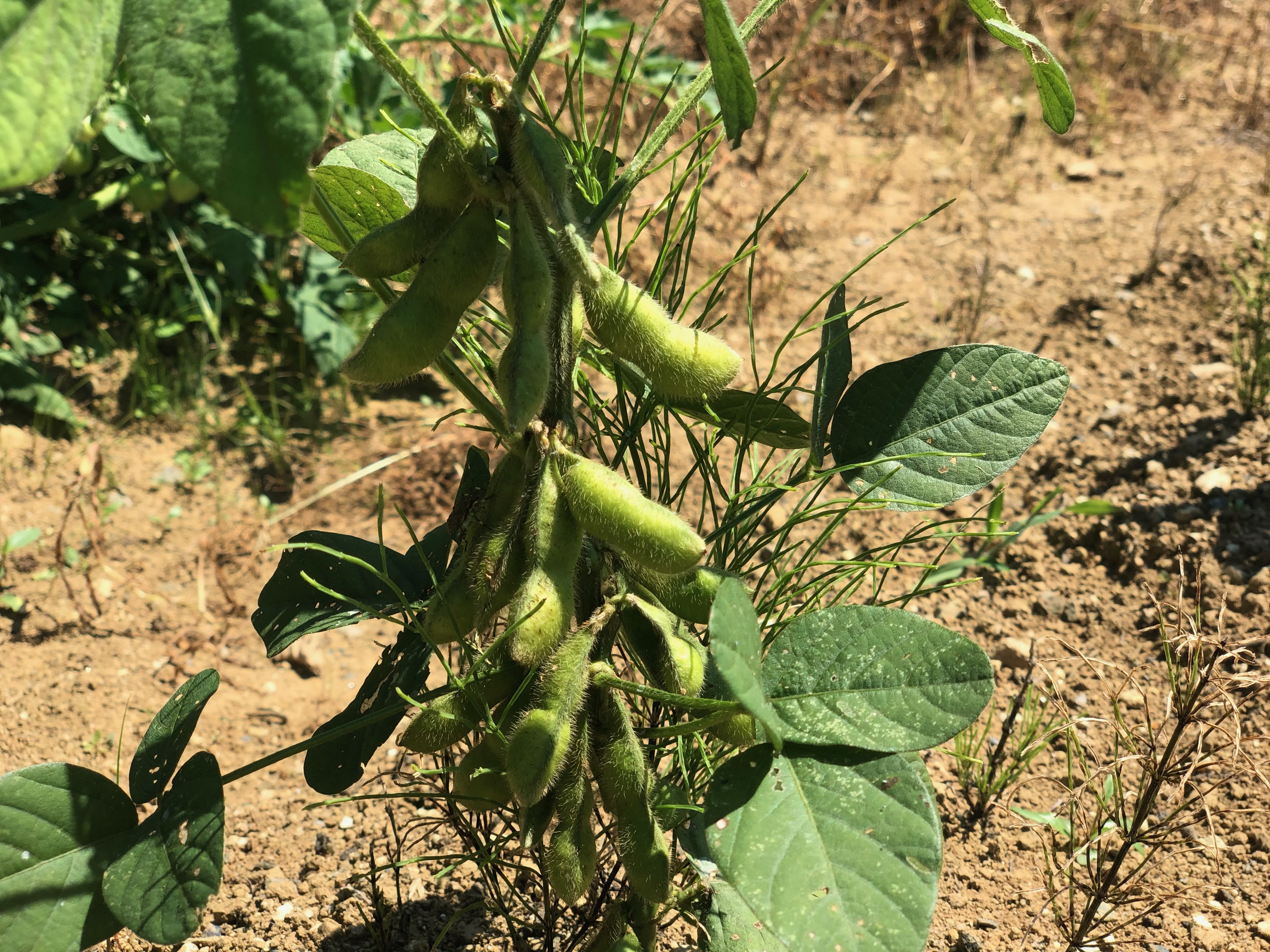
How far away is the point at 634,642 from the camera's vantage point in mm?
1202

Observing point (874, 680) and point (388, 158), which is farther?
point (388, 158)

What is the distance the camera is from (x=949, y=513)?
96.7 inches

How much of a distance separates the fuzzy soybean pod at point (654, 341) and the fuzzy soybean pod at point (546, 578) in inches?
5.9

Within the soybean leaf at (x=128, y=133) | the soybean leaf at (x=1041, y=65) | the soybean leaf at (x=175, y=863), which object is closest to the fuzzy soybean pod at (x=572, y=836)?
the soybean leaf at (x=175, y=863)

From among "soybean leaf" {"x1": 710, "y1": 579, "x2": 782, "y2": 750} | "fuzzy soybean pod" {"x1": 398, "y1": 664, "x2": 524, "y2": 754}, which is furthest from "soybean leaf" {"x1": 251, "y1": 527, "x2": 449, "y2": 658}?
"soybean leaf" {"x1": 710, "y1": 579, "x2": 782, "y2": 750}

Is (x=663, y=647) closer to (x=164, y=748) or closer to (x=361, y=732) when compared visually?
(x=361, y=732)

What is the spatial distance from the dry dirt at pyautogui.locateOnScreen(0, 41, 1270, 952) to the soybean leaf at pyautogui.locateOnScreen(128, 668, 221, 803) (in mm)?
351

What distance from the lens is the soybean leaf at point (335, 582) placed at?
1.38 metres

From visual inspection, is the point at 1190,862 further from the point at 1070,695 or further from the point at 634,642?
the point at 634,642

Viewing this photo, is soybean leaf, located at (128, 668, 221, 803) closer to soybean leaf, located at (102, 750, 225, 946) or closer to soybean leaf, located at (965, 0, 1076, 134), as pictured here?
soybean leaf, located at (102, 750, 225, 946)

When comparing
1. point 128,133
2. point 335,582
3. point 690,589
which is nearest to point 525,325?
point 690,589

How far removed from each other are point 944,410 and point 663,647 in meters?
0.48

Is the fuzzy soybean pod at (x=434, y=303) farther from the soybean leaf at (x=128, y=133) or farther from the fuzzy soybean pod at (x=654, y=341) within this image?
the soybean leaf at (x=128, y=133)

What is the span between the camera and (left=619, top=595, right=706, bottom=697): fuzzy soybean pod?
1141 mm
